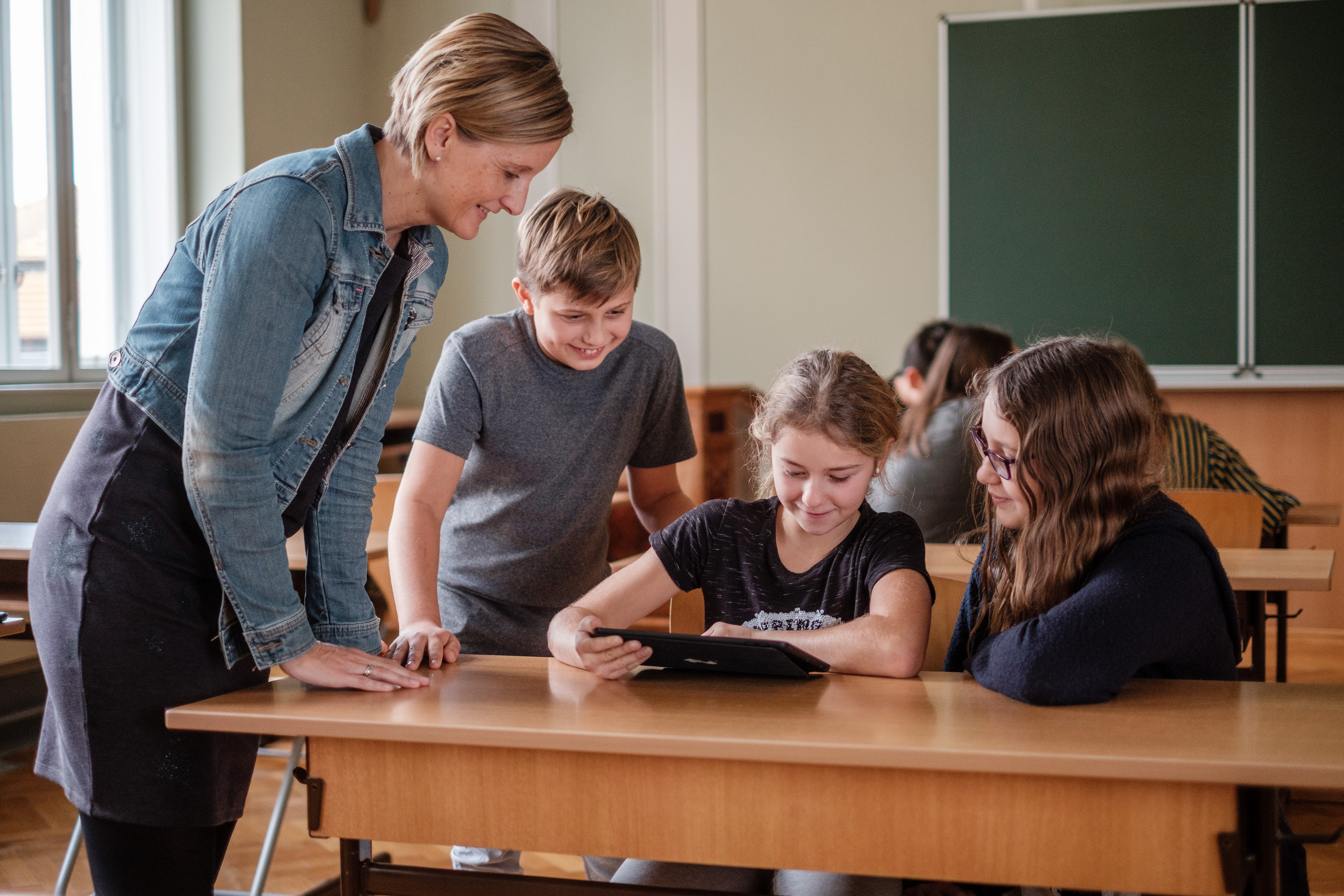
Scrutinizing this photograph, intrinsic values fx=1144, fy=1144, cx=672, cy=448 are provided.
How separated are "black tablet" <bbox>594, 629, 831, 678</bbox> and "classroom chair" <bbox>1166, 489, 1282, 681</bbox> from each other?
1635mm

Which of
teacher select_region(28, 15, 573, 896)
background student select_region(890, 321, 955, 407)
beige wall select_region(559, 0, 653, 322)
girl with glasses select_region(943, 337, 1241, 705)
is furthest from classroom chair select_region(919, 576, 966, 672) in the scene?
beige wall select_region(559, 0, 653, 322)

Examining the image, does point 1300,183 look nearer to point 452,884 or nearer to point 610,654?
point 610,654

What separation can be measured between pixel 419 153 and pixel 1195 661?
40.7 inches

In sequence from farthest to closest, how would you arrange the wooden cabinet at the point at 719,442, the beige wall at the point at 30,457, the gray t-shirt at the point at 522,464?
the wooden cabinet at the point at 719,442 < the beige wall at the point at 30,457 < the gray t-shirt at the point at 522,464

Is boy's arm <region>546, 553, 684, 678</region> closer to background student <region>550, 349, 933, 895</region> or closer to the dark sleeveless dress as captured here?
background student <region>550, 349, 933, 895</region>

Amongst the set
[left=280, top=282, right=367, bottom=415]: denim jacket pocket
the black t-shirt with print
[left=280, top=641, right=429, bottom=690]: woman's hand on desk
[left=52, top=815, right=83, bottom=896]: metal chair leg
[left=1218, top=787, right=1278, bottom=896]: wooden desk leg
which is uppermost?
[left=280, top=282, right=367, bottom=415]: denim jacket pocket

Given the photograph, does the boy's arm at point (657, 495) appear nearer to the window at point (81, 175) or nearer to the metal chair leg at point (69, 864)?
the metal chair leg at point (69, 864)

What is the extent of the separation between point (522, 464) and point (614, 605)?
0.31 metres

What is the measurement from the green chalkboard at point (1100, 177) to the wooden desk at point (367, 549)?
311 centimetres

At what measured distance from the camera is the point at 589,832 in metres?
1.16

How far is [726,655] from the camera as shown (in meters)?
1.23

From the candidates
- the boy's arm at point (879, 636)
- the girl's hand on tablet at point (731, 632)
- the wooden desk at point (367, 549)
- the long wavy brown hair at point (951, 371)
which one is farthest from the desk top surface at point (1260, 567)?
the wooden desk at point (367, 549)

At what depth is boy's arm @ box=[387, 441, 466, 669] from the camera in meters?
1.53

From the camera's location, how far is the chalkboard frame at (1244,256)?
15.0ft
